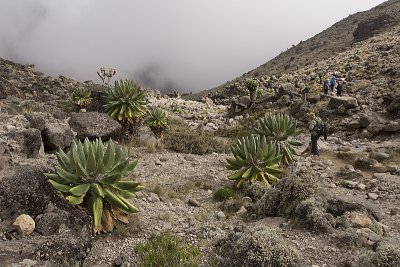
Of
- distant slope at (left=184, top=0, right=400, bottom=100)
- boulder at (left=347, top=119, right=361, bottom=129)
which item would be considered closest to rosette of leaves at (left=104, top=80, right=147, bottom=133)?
boulder at (left=347, top=119, right=361, bottom=129)

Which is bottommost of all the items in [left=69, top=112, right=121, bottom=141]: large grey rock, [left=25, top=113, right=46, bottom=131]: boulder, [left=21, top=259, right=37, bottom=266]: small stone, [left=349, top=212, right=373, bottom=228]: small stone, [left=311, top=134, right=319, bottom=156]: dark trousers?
[left=311, top=134, right=319, bottom=156]: dark trousers

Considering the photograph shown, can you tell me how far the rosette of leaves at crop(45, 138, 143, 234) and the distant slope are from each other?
42.7 metres

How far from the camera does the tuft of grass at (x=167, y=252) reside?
216 inches

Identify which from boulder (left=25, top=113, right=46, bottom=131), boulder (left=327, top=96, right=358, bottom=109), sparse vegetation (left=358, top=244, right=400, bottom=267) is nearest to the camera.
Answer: sparse vegetation (left=358, top=244, right=400, bottom=267)

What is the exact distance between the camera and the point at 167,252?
5.85 metres

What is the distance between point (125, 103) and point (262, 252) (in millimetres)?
11649

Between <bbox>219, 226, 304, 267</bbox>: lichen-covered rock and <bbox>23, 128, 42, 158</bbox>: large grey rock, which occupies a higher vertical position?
<bbox>23, 128, 42, 158</bbox>: large grey rock

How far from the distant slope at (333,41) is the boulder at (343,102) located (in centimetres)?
2850

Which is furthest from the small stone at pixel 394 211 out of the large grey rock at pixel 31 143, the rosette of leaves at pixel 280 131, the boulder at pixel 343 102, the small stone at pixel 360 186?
the boulder at pixel 343 102

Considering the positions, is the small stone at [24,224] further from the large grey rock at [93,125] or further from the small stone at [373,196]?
the large grey rock at [93,125]

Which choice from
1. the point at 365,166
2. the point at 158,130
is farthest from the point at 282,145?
the point at 158,130

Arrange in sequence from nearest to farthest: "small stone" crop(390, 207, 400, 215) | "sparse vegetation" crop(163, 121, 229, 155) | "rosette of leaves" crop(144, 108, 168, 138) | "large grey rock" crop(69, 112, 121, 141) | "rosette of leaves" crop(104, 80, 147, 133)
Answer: "small stone" crop(390, 207, 400, 215)
"large grey rock" crop(69, 112, 121, 141)
"sparse vegetation" crop(163, 121, 229, 155)
"rosette of leaves" crop(104, 80, 147, 133)
"rosette of leaves" crop(144, 108, 168, 138)

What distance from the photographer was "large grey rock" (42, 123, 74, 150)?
1227cm

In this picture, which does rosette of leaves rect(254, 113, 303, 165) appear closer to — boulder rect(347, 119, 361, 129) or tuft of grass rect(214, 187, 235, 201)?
tuft of grass rect(214, 187, 235, 201)
